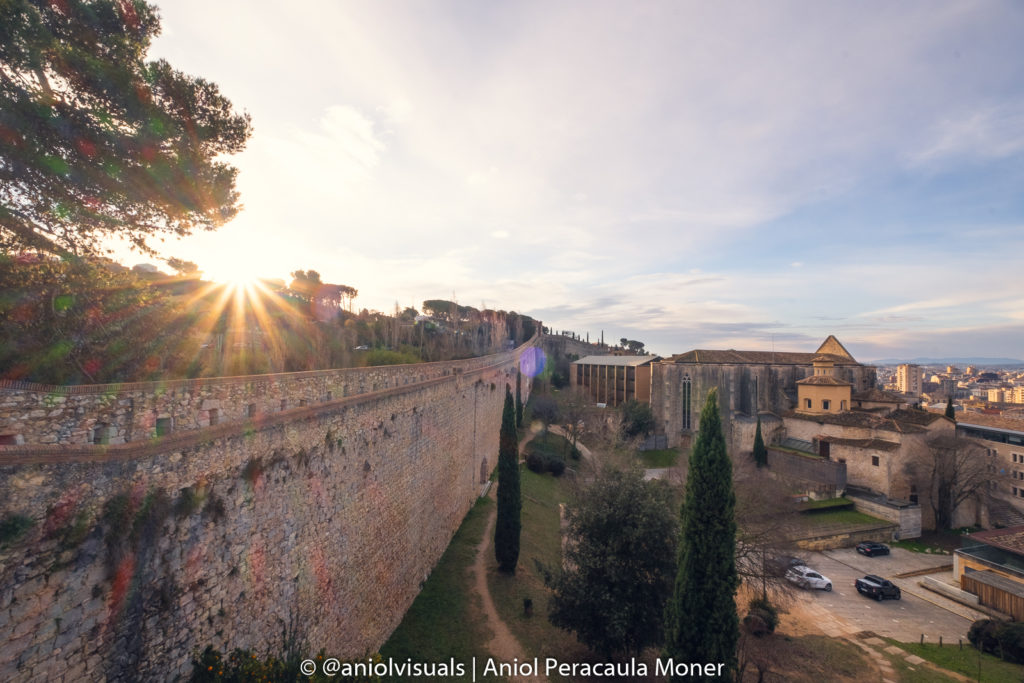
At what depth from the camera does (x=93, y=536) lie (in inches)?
160

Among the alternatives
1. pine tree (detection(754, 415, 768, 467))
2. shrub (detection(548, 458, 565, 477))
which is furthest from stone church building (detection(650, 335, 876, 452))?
shrub (detection(548, 458, 565, 477))

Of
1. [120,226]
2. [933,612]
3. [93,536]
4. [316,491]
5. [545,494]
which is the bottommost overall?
[933,612]

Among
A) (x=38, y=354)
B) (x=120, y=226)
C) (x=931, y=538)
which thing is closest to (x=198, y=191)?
(x=120, y=226)

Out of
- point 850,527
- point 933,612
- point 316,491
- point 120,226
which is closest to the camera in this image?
point 316,491

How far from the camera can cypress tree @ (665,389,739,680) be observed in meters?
9.64

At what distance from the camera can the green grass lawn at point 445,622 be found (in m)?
10.4

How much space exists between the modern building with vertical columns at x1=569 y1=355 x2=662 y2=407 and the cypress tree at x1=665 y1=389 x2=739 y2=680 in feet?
120

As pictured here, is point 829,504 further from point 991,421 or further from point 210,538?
point 210,538

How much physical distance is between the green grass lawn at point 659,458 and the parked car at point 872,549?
41.3 feet

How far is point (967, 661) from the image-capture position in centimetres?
1375

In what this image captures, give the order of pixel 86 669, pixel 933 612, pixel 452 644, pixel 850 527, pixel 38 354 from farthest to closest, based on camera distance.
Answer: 1. pixel 850 527
2. pixel 933 612
3. pixel 452 644
4. pixel 38 354
5. pixel 86 669

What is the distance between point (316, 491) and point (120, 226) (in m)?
7.07

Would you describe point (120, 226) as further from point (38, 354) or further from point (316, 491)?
point (316, 491)

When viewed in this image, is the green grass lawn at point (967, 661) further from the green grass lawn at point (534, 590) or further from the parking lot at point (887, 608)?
the green grass lawn at point (534, 590)
